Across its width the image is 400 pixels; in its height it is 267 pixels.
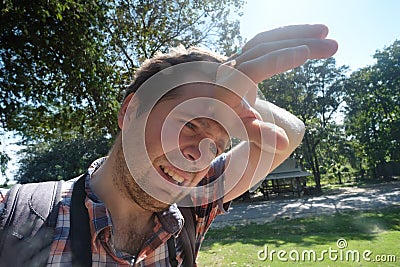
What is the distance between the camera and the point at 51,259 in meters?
1.03

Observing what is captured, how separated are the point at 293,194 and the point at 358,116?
1063cm

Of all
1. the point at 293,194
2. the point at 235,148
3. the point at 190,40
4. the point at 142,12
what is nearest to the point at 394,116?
the point at 293,194

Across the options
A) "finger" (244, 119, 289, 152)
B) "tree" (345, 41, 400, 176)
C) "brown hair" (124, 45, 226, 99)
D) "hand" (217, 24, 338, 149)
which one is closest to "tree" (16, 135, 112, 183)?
"tree" (345, 41, 400, 176)

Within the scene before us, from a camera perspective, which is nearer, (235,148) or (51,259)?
(51,259)

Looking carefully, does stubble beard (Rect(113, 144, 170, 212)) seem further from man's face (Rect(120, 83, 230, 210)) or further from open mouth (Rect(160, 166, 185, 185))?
open mouth (Rect(160, 166, 185, 185))

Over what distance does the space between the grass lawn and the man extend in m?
6.51

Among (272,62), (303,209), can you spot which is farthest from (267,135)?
(303,209)

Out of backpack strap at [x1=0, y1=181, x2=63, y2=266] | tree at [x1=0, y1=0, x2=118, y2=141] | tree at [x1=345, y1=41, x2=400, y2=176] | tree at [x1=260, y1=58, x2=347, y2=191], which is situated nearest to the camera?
backpack strap at [x1=0, y1=181, x2=63, y2=266]

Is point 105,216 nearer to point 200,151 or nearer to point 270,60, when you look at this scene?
point 200,151

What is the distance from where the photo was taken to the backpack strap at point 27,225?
38.6 inches

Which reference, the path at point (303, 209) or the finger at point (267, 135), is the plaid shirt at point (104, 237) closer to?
the finger at point (267, 135)

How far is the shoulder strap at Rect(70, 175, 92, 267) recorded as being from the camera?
1.08 metres

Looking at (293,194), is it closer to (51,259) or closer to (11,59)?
(11,59)

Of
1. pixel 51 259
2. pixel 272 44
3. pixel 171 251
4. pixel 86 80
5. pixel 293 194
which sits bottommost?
pixel 293 194
